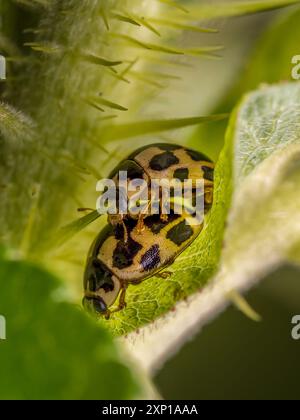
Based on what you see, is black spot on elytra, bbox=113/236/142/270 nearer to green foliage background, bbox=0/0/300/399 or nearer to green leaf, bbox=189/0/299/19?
green foliage background, bbox=0/0/300/399

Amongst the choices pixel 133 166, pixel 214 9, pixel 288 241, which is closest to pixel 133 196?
pixel 133 166

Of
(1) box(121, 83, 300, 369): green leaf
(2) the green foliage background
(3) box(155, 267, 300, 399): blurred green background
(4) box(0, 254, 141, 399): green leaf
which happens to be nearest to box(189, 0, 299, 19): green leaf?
(2) the green foliage background

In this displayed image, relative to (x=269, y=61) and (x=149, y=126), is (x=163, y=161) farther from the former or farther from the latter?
(x=269, y=61)

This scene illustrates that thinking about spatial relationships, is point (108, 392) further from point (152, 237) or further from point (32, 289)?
point (152, 237)

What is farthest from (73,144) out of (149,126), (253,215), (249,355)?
(249,355)

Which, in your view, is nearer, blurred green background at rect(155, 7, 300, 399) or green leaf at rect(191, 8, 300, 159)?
green leaf at rect(191, 8, 300, 159)

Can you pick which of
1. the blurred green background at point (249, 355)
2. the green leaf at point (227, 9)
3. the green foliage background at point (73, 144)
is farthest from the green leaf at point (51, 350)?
the blurred green background at point (249, 355)
